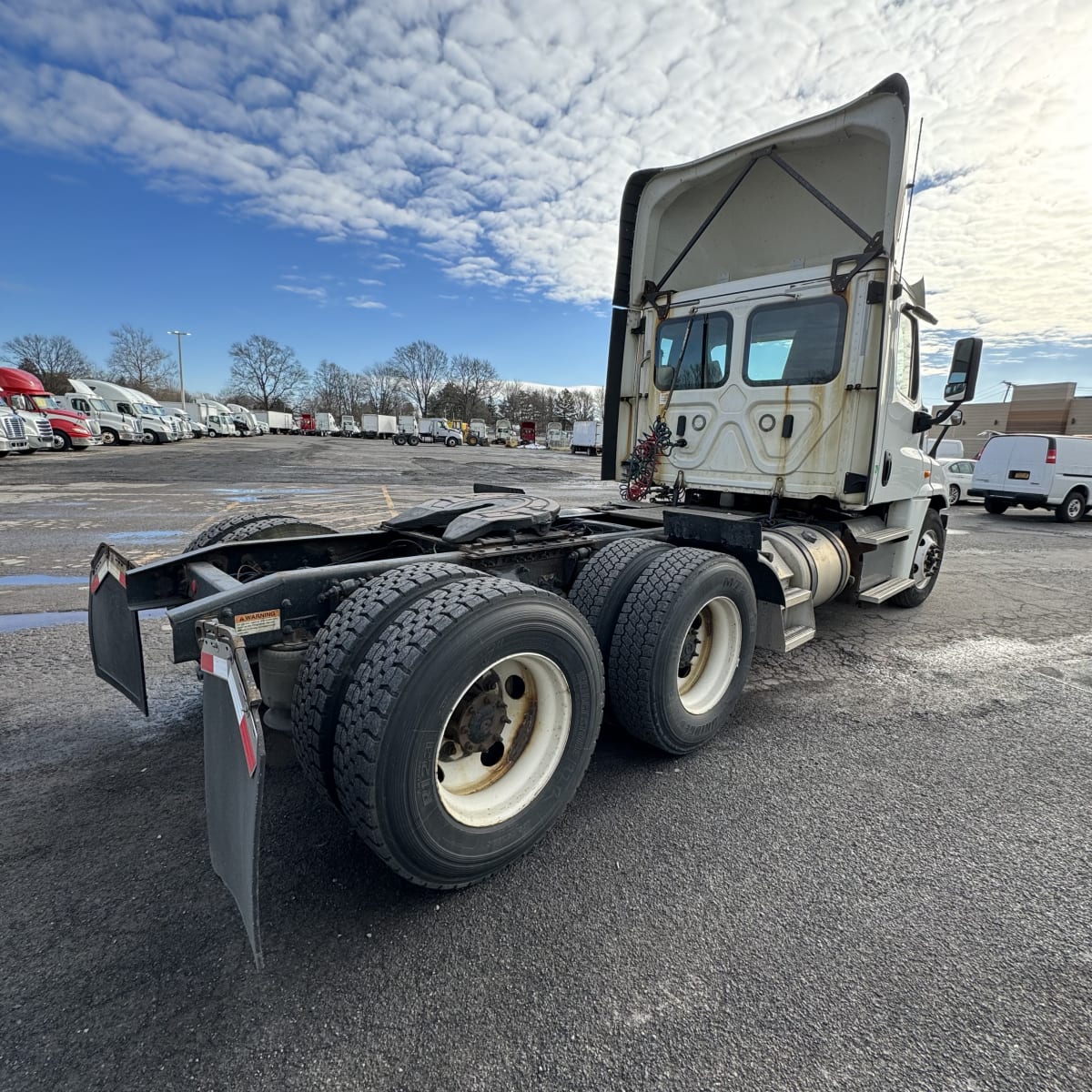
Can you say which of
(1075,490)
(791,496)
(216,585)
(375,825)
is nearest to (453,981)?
(375,825)

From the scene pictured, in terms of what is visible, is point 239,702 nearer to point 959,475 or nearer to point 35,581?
point 35,581

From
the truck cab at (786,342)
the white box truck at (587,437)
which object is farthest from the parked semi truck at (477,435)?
the truck cab at (786,342)

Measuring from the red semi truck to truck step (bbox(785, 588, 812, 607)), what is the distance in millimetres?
31485

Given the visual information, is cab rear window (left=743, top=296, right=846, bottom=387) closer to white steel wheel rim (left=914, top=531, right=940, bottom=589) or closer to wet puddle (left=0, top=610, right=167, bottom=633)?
white steel wheel rim (left=914, top=531, right=940, bottom=589)

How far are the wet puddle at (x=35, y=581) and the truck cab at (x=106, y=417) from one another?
3248cm

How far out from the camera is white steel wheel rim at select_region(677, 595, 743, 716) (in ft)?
11.4

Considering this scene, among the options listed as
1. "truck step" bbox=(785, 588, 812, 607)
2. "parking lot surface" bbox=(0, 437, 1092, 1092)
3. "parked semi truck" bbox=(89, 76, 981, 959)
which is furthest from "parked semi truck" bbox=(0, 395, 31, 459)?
"truck step" bbox=(785, 588, 812, 607)

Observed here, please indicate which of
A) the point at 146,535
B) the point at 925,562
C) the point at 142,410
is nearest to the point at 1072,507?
the point at 925,562

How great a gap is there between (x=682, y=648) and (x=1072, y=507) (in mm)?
17358

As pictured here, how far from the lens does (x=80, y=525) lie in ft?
30.3

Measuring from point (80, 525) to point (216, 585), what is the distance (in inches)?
344

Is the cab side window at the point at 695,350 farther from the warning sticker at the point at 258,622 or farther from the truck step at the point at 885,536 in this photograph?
the warning sticker at the point at 258,622

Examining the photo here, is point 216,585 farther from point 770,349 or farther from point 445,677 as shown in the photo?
point 770,349

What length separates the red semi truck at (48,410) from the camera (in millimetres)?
26562
